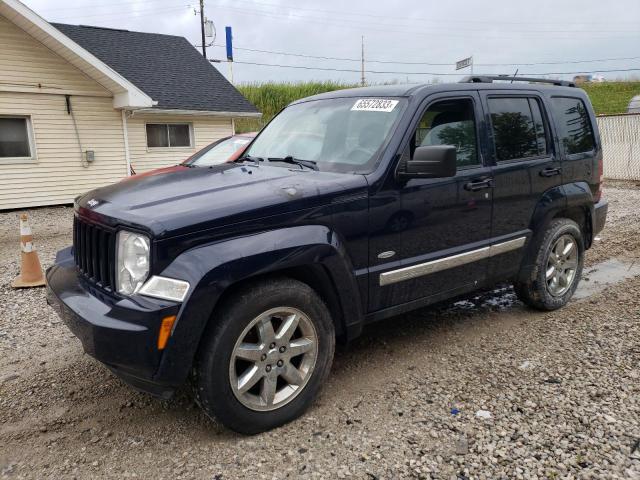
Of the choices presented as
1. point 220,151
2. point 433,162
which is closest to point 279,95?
point 220,151

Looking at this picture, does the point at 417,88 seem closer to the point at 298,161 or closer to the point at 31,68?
the point at 298,161

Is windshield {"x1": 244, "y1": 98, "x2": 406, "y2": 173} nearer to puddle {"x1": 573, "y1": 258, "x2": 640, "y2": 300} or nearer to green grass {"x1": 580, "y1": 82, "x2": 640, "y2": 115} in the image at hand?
puddle {"x1": 573, "y1": 258, "x2": 640, "y2": 300}

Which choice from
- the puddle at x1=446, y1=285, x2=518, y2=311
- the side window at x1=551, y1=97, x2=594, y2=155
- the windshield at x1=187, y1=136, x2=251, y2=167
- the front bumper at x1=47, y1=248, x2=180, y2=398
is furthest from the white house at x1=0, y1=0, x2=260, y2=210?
the front bumper at x1=47, y1=248, x2=180, y2=398

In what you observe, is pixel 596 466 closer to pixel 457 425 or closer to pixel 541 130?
pixel 457 425

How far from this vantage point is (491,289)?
18.2 ft

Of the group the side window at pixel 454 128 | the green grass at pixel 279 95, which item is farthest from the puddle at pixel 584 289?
the green grass at pixel 279 95

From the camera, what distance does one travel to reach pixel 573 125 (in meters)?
4.73

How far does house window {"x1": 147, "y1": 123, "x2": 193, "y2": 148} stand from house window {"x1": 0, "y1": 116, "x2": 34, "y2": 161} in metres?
3.32

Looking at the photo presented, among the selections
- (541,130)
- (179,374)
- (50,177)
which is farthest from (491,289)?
(50,177)

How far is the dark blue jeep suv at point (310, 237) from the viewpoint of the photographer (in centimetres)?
253

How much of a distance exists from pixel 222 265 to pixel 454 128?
7.26 ft

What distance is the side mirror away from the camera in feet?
10.2

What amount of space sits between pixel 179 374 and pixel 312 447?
0.84 metres

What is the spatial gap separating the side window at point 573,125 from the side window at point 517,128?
0.30 m
